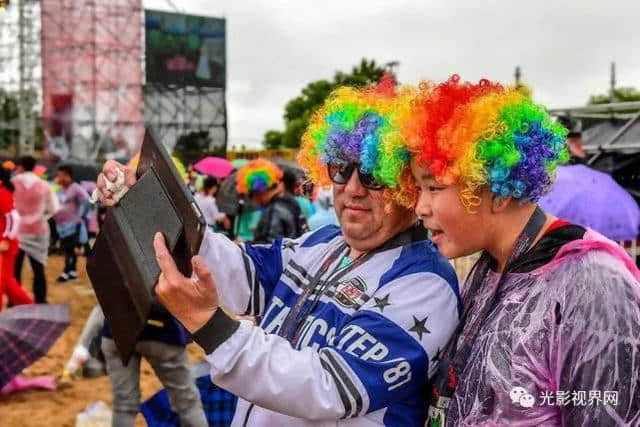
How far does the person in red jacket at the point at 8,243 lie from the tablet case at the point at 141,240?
4.92m

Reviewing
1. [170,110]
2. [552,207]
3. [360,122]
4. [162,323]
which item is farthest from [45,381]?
[170,110]

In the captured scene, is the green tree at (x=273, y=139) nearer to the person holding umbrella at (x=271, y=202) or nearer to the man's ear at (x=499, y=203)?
the person holding umbrella at (x=271, y=202)

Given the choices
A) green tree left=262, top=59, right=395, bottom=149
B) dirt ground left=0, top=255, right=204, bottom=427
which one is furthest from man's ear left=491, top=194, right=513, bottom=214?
green tree left=262, top=59, right=395, bottom=149

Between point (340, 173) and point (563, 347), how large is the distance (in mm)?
823

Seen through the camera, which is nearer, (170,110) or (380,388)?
(380,388)

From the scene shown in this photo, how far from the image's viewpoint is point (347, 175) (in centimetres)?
187

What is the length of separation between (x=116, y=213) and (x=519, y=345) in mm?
1003

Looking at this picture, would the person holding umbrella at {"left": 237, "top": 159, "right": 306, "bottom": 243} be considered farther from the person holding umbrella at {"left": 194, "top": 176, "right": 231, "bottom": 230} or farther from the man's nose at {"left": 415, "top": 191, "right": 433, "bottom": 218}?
the man's nose at {"left": 415, "top": 191, "right": 433, "bottom": 218}

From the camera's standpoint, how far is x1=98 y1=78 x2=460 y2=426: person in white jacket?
1393 millimetres

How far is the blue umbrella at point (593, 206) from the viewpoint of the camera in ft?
13.8

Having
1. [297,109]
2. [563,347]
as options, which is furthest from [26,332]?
[297,109]

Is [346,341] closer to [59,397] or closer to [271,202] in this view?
[271,202]

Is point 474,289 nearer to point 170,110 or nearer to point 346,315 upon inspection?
point 346,315

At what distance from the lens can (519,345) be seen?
133 centimetres
